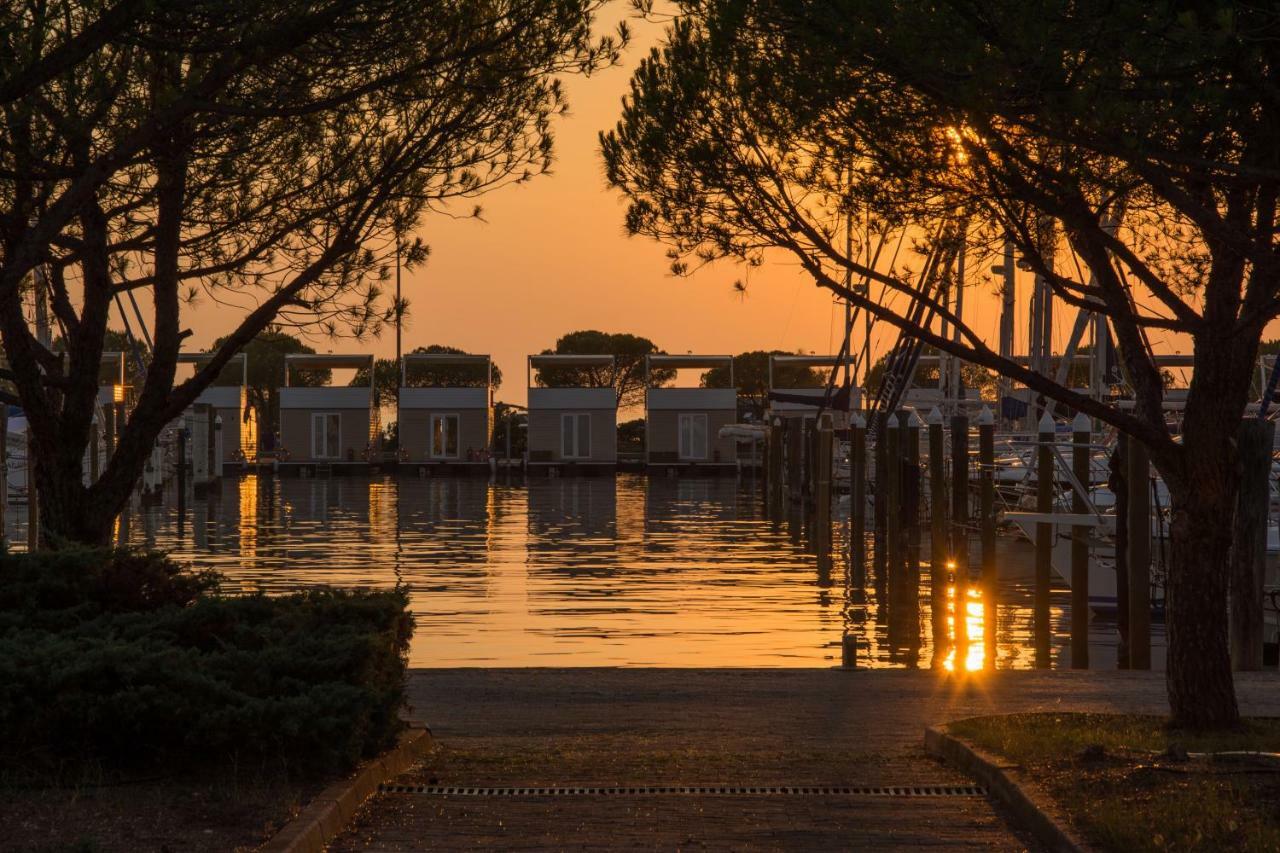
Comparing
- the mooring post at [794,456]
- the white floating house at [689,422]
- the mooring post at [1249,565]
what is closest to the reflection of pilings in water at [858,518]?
the mooring post at [1249,565]

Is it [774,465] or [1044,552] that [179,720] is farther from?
[774,465]

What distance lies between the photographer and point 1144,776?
25.2 feet

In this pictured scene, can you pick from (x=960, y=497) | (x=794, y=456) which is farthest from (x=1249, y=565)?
(x=794, y=456)

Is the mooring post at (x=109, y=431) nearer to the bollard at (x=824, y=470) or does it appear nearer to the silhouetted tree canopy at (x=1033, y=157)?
the bollard at (x=824, y=470)

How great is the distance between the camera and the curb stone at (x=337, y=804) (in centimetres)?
670

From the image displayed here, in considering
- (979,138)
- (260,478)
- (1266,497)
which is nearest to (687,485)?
(260,478)

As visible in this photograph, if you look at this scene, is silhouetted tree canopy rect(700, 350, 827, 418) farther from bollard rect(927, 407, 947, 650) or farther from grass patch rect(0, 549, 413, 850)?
grass patch rect(0, 549, 413, 850)

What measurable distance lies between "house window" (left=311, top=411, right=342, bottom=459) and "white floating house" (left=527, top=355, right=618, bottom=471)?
28.3ft

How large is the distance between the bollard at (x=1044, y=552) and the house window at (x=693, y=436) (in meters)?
54.9

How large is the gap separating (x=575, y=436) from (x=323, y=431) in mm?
11182

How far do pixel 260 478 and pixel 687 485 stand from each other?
64.3 feet

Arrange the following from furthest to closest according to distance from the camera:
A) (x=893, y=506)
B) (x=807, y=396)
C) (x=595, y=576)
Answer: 1. (x=807, y=396)
2. (x=893, y=506)
3. (x=595, y=576)

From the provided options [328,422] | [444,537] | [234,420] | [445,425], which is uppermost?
[234,420]

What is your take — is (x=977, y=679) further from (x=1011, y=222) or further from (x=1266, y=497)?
(x=1011, y=222)
